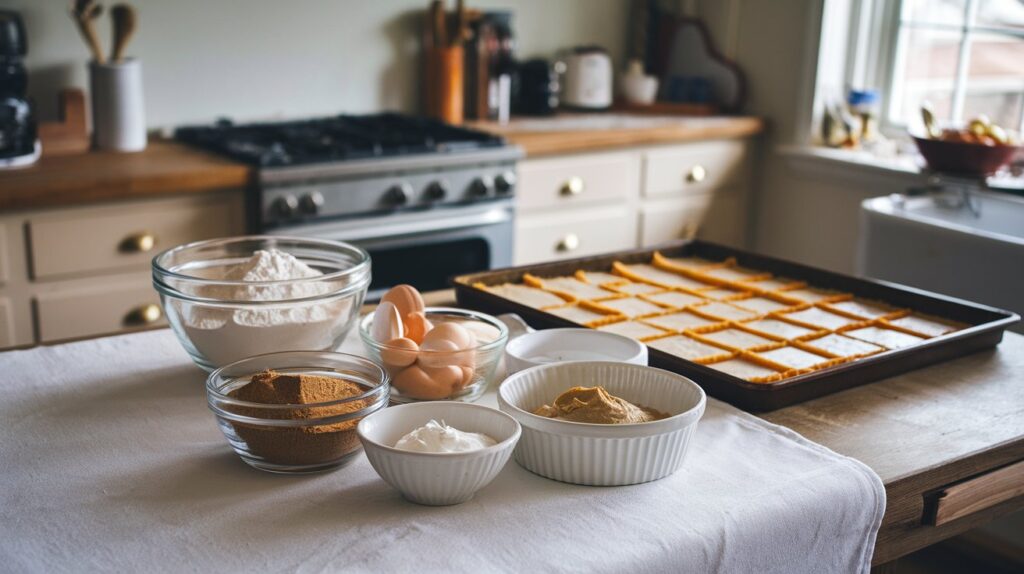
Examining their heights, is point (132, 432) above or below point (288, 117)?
below

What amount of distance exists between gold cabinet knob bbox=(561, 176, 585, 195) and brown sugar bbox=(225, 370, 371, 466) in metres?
2.03

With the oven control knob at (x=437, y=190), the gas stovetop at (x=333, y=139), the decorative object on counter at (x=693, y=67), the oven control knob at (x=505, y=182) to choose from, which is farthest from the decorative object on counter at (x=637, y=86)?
the oven control knob at (x=437, y=190)

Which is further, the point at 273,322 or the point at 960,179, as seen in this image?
the point at 960,179

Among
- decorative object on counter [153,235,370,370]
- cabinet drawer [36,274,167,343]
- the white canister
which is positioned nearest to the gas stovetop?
the white canister

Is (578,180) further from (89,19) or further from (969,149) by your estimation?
(89,19)

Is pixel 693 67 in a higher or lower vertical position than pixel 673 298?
higher

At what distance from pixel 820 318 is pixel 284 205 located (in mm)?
1364

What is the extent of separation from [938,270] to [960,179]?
515mm

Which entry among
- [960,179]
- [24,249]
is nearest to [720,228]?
[960,179]

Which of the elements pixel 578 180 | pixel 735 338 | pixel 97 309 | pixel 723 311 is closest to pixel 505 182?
pixel 578 180

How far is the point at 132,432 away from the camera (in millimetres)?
1131

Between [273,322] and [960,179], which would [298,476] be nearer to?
[273,322]

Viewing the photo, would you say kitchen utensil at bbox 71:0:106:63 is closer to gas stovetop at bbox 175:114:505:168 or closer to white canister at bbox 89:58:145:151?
white canister at bbox 89:58:145:151

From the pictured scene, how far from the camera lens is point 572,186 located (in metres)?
3.04
